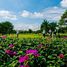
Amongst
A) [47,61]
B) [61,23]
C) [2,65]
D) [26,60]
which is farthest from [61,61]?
[61,23]

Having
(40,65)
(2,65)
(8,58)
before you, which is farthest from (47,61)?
(8,58)

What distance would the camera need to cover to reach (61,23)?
2598 inches

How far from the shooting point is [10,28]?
408 ft

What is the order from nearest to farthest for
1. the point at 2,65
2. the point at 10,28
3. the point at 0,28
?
1. the point at 2,65
2. the point at 0,28
3. the point at 10,28

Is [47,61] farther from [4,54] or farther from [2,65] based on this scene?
[4,54]

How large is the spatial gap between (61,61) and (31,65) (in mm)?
495

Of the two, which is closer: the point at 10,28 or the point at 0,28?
the point at 0,28

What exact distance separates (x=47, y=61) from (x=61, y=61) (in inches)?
9.0

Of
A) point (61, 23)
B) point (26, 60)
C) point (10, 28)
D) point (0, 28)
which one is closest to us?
point (26, 60)

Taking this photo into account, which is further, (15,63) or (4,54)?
(4,54)

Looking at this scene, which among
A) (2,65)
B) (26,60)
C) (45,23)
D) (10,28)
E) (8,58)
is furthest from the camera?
(10,28)

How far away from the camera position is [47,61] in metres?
4.51

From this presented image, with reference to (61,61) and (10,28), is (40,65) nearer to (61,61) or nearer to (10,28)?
(61,61)

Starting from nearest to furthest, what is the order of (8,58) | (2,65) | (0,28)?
(2,65) < (8,58) < (0,28)
